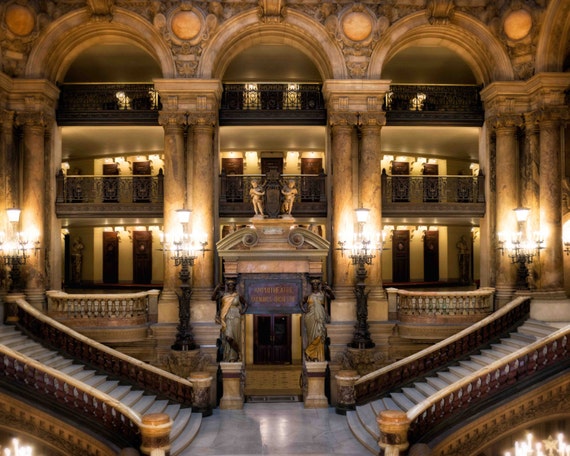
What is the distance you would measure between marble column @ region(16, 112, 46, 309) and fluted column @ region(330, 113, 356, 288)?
7800 mm

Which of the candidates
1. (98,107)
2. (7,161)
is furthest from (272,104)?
(7,161)

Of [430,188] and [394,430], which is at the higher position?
[430,188]

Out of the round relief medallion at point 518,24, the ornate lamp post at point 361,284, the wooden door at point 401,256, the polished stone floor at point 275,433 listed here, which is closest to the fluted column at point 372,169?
the ornate lamp post at point 361,284

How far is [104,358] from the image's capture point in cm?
1241

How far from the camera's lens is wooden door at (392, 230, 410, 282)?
21.1 m

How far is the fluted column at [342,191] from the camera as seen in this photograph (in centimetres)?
1417

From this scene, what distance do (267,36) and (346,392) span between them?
9.64m

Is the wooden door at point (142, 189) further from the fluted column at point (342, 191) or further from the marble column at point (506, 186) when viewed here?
the marble column at point (506, 186)

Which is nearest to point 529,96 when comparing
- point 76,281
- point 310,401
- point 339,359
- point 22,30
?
point 339,359

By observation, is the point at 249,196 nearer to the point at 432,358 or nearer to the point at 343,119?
the point at 343,119

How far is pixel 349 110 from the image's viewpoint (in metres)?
14.3

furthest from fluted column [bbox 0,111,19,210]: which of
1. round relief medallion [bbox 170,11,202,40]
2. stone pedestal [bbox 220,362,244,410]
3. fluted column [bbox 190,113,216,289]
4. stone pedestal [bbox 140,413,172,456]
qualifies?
stone pedestal [bbox 140,413,172,456]

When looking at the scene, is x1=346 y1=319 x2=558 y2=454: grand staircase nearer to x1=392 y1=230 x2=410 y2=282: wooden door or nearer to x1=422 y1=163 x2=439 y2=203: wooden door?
x1=422 y1=163 x2=439 y2=203: wooden door

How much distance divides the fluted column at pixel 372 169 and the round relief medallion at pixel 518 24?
13.1 feet
